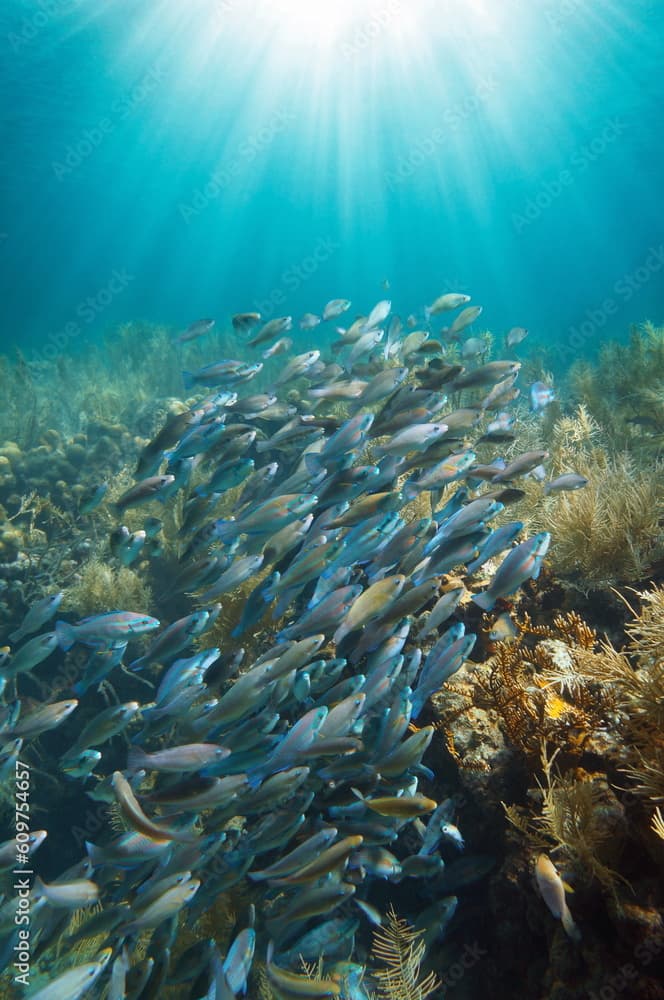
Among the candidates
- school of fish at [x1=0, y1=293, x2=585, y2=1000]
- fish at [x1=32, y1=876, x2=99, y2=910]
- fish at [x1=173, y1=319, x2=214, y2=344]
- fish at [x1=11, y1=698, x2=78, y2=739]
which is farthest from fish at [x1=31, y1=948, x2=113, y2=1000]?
fish at [x1=173, y1=319, x2=214, y2=344]

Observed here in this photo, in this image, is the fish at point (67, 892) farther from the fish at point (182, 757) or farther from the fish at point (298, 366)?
the fish at point (298, 366)

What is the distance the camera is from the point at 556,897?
7.02 feet

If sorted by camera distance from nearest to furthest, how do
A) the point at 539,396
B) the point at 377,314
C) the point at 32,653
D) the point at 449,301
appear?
the point at 32,653 < the point at 539,396 < the point at 377,314 < the point at 449,301

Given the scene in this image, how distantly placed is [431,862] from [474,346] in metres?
6.13

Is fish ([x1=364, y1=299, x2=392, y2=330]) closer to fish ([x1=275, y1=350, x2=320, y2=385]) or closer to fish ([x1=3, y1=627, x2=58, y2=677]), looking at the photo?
fish ([x1=275, y1=350, x2=320, y2=385])

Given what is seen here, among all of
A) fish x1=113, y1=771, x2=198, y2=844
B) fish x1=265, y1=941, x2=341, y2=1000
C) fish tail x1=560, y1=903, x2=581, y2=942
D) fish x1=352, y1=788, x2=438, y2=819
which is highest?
fish x1=113, y1=771, x2=198, y2=844

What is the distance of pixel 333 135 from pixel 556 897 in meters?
74.1

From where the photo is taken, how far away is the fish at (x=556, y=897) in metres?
2.14

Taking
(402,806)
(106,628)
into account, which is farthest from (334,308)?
(402,806)

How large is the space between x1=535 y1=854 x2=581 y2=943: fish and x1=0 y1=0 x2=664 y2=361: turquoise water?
933 centimetres

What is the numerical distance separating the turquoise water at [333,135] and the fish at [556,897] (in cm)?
933

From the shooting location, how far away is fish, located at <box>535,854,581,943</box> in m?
2.14

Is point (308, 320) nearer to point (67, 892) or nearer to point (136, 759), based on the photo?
point (136, 759)

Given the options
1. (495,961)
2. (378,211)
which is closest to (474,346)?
(495,961)
